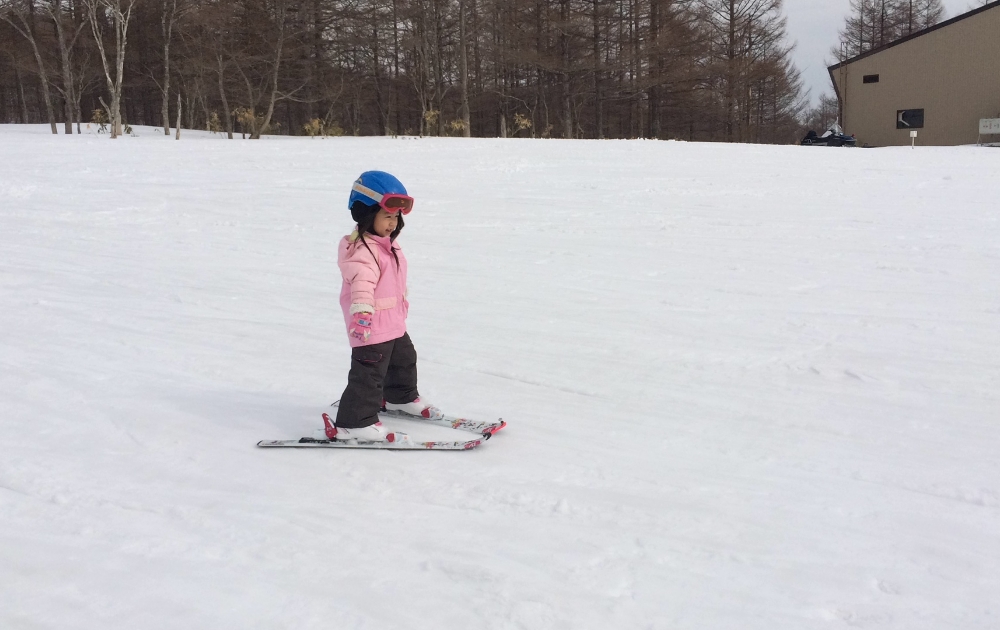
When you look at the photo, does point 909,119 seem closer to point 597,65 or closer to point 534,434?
point 597,65

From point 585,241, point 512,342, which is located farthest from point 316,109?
point 512,342

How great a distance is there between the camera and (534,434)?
147 inches

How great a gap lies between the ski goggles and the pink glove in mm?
494

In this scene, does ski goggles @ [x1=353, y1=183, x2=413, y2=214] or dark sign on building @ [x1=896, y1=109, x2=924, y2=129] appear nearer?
ski goggles @ [x1=353, y1=183, x2=413, y2=214]

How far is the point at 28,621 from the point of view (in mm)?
2285

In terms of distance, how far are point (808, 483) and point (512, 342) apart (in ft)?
8.38

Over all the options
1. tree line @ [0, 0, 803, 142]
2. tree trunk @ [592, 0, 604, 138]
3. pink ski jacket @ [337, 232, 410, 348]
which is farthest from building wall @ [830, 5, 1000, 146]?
pink ski jacket @ [337, 232, 410, 348]

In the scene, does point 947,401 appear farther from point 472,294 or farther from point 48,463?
point 48,463

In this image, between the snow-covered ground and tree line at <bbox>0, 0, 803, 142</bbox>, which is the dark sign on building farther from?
the snow-covered ground

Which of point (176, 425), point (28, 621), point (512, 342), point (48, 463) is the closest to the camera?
point (28, 621)

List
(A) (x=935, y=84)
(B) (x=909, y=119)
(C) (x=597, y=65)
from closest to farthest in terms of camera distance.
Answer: (A) (x=935, y=84), (B) (x=909, y=119), (C) (x=597, y=65)

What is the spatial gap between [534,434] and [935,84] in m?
33.9

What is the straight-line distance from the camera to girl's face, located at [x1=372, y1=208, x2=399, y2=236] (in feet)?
11.8

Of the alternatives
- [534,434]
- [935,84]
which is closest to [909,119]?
[935,84]
